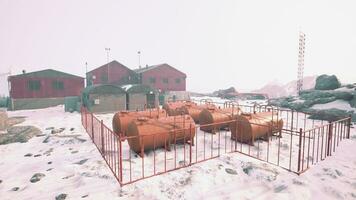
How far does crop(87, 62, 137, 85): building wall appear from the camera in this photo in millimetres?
38969

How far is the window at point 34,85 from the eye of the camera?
30812 millimetres

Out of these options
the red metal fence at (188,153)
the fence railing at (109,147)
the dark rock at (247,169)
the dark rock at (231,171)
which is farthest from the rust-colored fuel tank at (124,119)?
the dark rock at (247,169)

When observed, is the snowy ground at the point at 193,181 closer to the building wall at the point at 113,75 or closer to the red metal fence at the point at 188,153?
the red metal fence at the point at 188,153

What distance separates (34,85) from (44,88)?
1.32m

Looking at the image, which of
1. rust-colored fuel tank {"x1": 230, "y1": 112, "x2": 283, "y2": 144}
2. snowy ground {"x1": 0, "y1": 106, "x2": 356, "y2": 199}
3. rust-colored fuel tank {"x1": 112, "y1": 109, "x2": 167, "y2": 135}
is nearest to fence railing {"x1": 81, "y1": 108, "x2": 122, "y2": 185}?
snowy ground {"x1": 0, "y1": 106, "x2": 356, "y2": 199}

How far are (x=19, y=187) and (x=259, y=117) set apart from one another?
39.1 feet

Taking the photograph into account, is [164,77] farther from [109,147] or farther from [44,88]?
[109,147]

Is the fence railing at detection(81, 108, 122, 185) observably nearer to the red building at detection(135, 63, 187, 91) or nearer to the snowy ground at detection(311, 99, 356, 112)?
the snowy ground at detection(311, 99, 356, 112)

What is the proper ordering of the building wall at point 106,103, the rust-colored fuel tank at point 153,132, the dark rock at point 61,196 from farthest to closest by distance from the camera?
the building wall at point 106,103, the rust-colored fuel tank at point 153,132, the dark rock at point 61,196

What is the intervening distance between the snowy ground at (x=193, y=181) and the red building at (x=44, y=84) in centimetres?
2485

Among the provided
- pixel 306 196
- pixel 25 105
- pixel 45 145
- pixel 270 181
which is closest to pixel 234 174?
pixel 270 181

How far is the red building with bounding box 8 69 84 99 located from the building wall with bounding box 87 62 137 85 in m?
3.95

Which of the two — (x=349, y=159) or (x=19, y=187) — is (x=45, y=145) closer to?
(x=19, y=187)

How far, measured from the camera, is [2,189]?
7.45m
